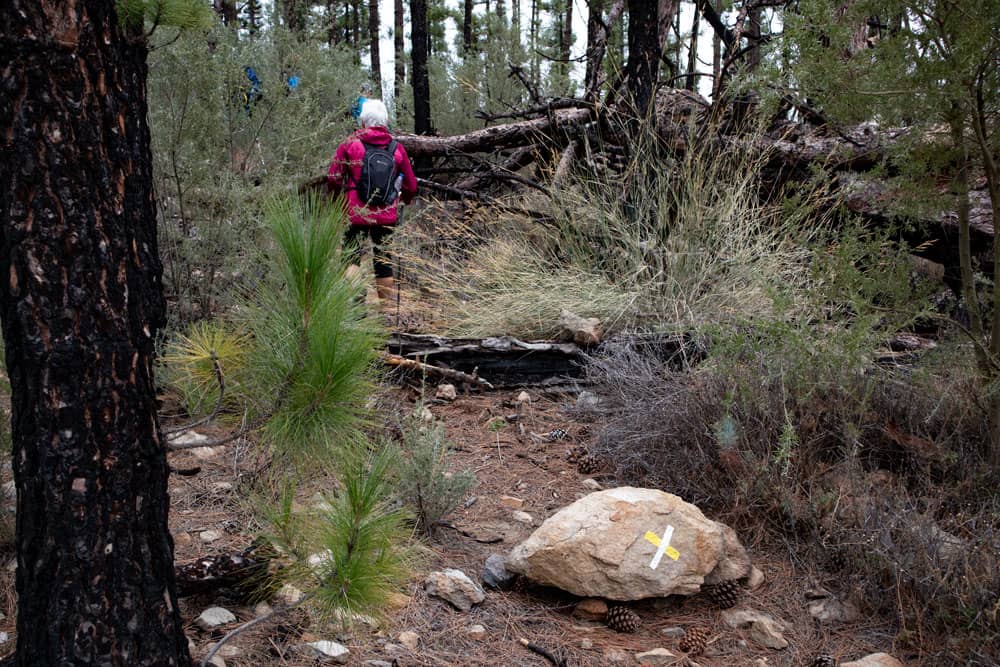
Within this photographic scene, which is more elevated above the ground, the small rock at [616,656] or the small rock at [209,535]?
the small rock at [209,535]

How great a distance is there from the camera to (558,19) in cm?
2234

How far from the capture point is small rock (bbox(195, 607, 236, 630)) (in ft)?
7.35

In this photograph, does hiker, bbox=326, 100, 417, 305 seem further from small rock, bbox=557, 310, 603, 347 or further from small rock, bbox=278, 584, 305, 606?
small rock, bbox=278, 584, 305, 606

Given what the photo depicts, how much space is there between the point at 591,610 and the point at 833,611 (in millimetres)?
788

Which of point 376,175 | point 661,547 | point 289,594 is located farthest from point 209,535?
point 376,175

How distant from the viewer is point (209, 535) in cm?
280

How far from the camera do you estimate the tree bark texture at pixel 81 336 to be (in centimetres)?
143

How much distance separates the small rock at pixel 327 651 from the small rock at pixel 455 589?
0.44 meters

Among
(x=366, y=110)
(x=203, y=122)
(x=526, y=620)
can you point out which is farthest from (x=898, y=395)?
(x=366, y=110)

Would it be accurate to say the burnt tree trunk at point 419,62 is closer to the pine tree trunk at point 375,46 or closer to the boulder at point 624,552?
the pine tree trunk at point 375,46

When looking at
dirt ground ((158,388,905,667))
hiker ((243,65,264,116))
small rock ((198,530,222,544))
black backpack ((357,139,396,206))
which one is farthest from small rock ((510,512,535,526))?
black backpack ((357,139,396,206))

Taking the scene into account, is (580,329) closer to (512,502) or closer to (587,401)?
(587,401)

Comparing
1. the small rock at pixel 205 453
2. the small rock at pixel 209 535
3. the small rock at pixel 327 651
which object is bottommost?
the small rock at pixel 327 651

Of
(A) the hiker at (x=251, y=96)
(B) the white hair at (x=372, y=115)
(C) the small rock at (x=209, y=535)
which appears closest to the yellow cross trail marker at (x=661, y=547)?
(C) the small rock at (x=209, y=535)
